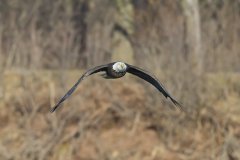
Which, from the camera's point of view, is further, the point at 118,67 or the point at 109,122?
the point at 109,122

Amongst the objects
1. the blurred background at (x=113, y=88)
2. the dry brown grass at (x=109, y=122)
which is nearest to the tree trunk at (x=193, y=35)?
the blurred background at (x=113, y=88)

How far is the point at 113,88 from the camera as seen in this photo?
56.2 feet

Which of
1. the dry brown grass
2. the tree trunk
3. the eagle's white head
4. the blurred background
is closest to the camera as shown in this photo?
the eagle's white head

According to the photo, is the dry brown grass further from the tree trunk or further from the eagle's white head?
the eagle's white head

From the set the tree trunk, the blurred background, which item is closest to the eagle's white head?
the blurred background

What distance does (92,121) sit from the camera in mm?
16750

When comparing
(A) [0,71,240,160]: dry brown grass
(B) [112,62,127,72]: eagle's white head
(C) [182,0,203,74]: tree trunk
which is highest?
(C) [182,0,203,74]: tree trunk

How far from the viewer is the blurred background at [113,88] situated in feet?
53.4

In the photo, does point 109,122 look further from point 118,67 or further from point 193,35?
point 118,67

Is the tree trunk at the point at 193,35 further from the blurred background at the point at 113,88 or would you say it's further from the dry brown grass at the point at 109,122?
the dry brown grass at the point at 109,122

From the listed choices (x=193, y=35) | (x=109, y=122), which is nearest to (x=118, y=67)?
(x=109, y=122)

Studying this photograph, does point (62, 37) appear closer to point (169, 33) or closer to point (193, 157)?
point (169, 33)

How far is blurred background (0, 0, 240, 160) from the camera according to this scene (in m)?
16.3

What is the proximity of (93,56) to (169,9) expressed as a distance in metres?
1.87
